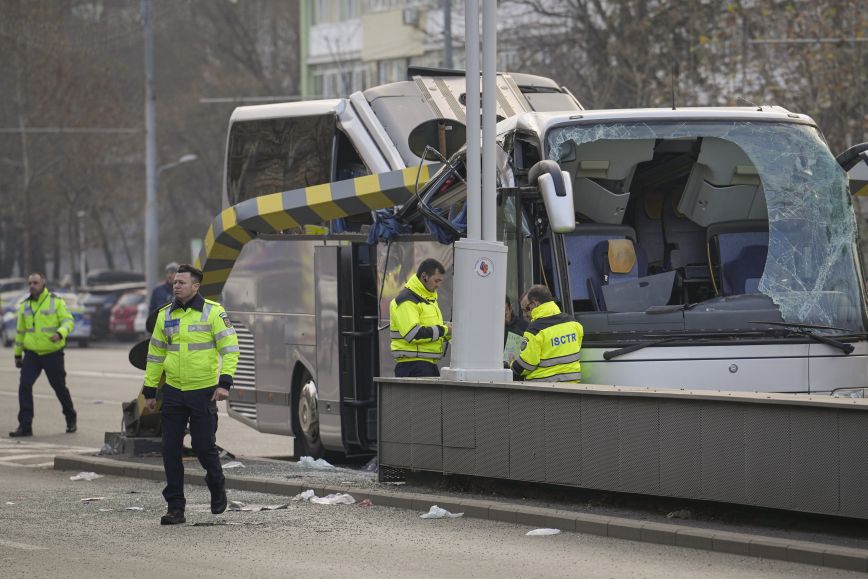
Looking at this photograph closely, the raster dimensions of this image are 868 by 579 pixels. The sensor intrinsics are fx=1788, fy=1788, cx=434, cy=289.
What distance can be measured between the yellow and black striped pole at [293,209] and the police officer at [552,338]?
2.17m

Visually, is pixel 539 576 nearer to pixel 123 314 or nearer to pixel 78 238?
pixel 123 314

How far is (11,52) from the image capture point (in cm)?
6444

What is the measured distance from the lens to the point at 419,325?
45.8 ft

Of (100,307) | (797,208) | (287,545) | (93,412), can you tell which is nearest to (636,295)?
(797,208)

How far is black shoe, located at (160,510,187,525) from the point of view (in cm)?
1170

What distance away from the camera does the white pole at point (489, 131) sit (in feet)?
42.2

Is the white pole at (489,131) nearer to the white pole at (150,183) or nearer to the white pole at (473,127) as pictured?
the white pole at (473,127)

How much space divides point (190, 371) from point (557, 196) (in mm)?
2745

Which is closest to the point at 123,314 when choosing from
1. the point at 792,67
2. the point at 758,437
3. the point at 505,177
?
the point at 792,67

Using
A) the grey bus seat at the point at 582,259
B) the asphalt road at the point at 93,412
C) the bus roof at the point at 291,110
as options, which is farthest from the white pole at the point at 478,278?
the asphalt road at the point at 93,412

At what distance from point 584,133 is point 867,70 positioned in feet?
63.5

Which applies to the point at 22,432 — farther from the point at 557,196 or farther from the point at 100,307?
the point at 100,307

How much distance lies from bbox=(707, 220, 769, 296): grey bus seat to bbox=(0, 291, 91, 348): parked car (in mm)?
33598

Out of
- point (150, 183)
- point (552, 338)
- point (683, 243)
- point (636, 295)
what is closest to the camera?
point (552, 338)
